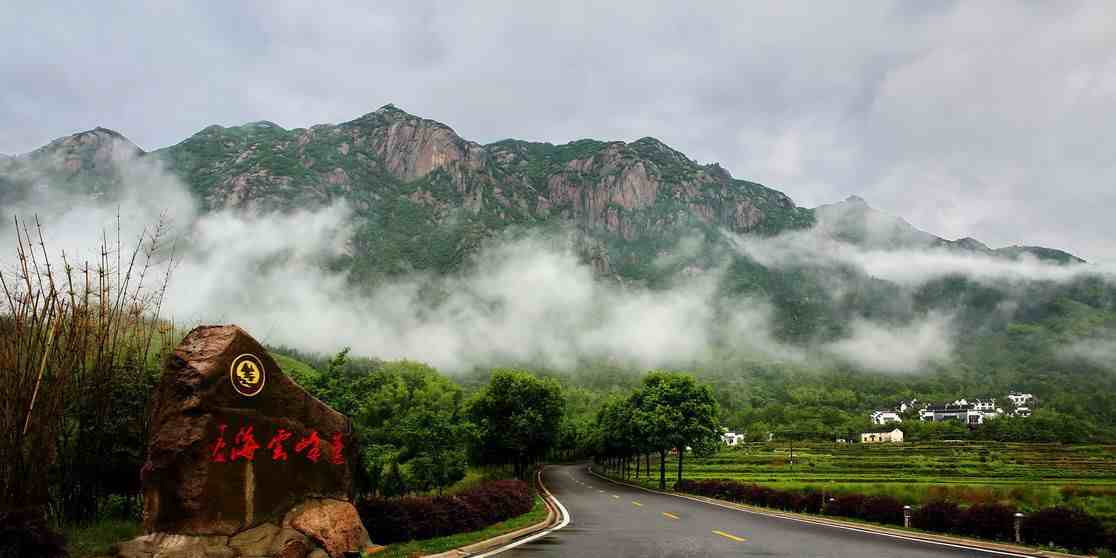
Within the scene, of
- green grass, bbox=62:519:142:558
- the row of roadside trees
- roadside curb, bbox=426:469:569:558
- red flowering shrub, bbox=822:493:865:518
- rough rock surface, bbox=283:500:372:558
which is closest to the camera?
green grass, bbox=62:519:142:558

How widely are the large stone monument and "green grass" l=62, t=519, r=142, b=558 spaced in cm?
115

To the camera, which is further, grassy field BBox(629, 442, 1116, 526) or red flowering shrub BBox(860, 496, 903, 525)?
grassy field BBox(629, 442, 1116, 526)

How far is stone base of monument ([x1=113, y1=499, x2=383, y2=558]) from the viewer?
8.12 metres

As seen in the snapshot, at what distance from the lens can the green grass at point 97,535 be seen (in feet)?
28.8

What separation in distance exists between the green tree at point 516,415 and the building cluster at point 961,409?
117 m

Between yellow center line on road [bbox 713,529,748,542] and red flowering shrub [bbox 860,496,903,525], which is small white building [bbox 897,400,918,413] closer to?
red flowering shrub [bbox 860,496,903,525]

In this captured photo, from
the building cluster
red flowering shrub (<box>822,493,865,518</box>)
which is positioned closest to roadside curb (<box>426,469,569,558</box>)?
red flowering shrub (<box>822,493,865,518</box>)

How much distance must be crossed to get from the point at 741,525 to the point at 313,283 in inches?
6446

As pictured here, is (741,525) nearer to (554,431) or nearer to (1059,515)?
(1059,515)

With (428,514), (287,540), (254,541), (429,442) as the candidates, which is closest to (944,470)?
(429,442)

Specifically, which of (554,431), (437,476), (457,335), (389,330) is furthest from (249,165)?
(437,476)

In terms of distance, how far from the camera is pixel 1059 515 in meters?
12.4

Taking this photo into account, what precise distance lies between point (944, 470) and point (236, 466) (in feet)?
216

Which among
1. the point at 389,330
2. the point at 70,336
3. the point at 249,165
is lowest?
the point at 70,336
